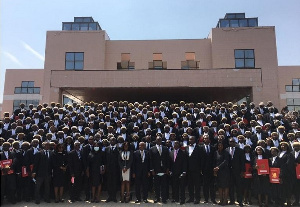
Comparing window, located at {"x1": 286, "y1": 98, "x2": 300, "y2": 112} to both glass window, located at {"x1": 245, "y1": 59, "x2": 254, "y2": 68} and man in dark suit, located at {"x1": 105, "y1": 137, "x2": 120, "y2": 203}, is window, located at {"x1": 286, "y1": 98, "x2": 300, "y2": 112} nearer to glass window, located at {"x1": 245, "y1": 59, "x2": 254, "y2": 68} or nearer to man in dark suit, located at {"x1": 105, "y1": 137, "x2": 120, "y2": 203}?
glass window, located at {"x1": 245, "y1": 59, "x2": 254, "y2": 68}

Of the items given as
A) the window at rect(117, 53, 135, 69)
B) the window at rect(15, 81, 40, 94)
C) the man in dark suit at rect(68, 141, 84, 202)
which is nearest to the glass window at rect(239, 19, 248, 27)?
the window at rect(117, 53, 135, 69)

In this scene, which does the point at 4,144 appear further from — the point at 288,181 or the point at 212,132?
the point at 288,181

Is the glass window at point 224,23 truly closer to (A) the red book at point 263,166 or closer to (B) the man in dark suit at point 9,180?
(A) the red book at point 263,166

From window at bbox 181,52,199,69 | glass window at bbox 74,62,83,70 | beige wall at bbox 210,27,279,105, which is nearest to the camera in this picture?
beige wall at bbox 210,27,279,105

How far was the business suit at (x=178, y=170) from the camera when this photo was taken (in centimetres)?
1042

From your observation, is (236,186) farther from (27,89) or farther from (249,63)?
(27,89)

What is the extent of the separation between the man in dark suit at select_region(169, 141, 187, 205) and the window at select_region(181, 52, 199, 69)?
17.2 m

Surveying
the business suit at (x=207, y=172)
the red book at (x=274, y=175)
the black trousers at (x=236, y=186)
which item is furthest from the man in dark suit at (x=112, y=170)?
the red book at (x=274, y=175)

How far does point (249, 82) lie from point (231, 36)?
7.03 meters

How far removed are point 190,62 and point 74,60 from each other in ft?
31.2

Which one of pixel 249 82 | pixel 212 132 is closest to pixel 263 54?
pixel 249 82

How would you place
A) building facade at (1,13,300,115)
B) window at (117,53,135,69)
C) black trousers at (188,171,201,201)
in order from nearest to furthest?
black trousers at (188,171,201,201), building facade at (1,13,300,115), window at (117,53,135,69)

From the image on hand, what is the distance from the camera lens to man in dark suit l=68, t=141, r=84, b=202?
1059 centimetres

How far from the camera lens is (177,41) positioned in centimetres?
2733
